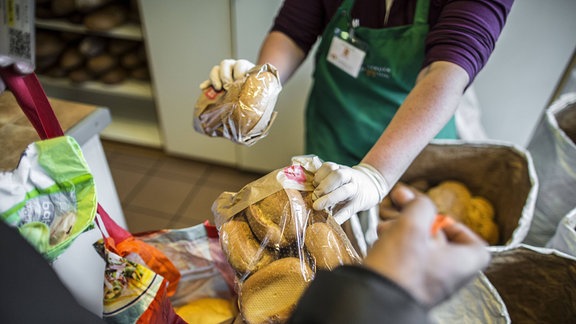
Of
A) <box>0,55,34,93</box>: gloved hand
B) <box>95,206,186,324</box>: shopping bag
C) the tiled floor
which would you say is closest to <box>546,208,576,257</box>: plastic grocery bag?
<box>95,206,186,324</box>: shopping bag

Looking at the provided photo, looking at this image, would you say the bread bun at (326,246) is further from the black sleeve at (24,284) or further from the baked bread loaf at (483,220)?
the baked bread loaf at (483,220)

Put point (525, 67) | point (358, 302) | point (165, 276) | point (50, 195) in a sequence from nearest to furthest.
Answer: point (358, 302) → point (50, 195) → point (165, 276) → point (525, 67)

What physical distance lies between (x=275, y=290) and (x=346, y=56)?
660 millimetres

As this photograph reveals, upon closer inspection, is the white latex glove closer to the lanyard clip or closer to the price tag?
the lanyard clip

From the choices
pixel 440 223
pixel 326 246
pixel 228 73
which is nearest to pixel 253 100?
pixel 228 73

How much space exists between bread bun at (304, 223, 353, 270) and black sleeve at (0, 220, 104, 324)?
289 mm

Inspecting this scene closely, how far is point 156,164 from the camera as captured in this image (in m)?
1.96

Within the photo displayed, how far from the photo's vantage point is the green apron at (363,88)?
33.8 inches

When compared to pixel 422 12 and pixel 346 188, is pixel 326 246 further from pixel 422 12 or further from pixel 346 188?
pixel 422 12

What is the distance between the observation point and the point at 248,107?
61 centimetres

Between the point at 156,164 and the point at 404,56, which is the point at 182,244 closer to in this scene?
the point at 404,56

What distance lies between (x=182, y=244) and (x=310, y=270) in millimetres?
294

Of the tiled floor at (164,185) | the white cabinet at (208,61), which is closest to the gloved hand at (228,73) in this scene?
the white cabinet at (208,61)

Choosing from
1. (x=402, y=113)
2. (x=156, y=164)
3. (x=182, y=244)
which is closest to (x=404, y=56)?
(x=402, y=113)
